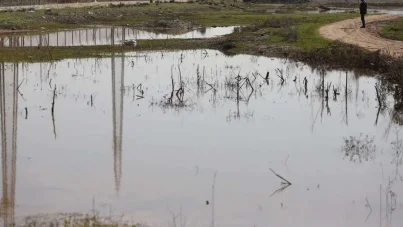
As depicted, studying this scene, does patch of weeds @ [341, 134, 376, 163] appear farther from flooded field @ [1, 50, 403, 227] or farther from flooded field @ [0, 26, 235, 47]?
flooded field @ [0, 26, 235, 47]

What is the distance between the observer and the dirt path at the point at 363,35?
32.6 m

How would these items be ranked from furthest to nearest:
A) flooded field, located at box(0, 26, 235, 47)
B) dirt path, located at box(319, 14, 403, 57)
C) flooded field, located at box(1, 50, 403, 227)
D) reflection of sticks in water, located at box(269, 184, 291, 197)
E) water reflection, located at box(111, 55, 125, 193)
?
flooded field, located at box(0, 26, 235, 47) → dirt path, located at box(319, 14, 403, 57) → water reflection, located at box(111, 55, 125, 193) → reflection of sticks in water, located at box(269, 184, 291, 197) → flooded field, located at box(1, 50, 403, 227)

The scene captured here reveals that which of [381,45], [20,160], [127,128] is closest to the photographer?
[20,160]

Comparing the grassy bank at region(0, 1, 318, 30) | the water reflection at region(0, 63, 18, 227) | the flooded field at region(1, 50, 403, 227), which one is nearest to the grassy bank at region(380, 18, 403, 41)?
the flooded field at region(1, 50, 403, 227)

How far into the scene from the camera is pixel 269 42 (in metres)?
39.5

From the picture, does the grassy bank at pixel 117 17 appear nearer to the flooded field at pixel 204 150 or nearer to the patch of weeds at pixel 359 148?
the flooded field at pixel 204 150

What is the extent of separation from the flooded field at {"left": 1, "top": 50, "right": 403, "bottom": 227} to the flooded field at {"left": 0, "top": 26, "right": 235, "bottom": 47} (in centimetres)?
1567

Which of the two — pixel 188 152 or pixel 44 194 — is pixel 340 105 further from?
pixel 44 194

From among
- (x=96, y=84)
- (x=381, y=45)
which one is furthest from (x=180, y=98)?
(x=381, y=45)

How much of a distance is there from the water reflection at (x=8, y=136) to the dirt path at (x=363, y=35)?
1604cm

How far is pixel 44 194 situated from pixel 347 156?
689cm

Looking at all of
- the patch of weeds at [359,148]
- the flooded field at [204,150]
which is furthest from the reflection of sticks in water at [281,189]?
the patch of weeds at [359,148]

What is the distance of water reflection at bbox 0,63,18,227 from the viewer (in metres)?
12.0

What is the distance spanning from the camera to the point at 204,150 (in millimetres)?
16125
